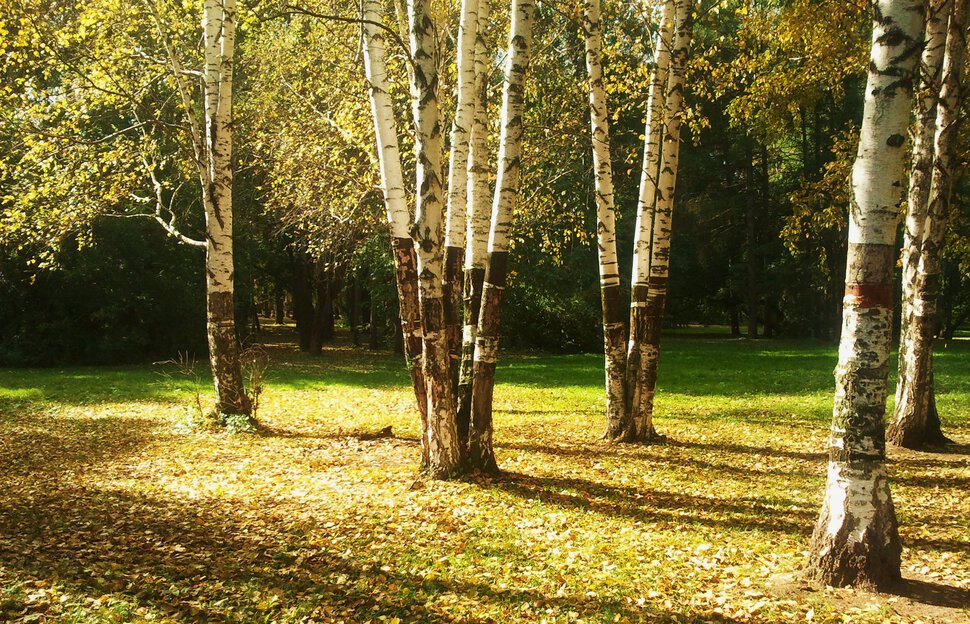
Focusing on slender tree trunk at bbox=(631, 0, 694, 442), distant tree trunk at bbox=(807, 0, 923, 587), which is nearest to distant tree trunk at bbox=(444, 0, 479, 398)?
slender tree trunk at bbox=(631, 0, 694, 442)

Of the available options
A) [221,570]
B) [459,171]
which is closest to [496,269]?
[459,171]

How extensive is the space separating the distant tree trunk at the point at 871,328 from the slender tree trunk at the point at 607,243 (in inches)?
210

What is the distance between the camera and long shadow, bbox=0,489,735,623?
16.3 ft

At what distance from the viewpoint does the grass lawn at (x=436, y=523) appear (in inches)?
198

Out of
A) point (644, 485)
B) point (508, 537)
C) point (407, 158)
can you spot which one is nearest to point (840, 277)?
point (407, 158)

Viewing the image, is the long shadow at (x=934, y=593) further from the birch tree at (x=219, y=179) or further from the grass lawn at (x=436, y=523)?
the birch tree at (x=219, y=179)

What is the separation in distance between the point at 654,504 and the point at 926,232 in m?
5.20

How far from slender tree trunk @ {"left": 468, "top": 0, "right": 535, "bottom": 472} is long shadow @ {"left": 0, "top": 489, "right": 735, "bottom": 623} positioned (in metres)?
2.26

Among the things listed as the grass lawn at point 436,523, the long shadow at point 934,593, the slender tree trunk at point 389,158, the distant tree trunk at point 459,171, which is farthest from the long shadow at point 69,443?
the long shadow at point 934,593

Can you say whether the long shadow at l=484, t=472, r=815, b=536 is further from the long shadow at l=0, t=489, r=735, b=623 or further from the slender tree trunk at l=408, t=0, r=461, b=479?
the long shadow at l=0, t=489, r=735, b=623

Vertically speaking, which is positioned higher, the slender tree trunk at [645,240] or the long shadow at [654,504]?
the slender tree trunk at [645,240]

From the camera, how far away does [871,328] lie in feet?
16.1

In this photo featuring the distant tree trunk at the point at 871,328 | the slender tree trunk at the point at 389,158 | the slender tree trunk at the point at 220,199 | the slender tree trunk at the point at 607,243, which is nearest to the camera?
the distant tree trunk at the point at 871,328

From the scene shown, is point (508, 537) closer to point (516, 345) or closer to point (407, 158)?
point (407, 158)
